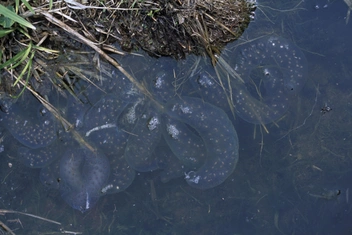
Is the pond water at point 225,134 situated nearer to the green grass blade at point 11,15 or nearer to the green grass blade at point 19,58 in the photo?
the green grass blade at point 19,58

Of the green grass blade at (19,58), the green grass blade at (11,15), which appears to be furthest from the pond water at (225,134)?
the green grass blade at (11,15)

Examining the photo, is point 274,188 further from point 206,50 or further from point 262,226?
point 206,50

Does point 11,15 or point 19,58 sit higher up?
point 11,15

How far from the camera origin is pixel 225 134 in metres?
3.10

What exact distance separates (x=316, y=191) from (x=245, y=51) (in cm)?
117

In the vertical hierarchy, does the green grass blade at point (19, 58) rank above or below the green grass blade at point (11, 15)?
below

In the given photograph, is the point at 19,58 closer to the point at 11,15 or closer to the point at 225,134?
the point at 11,15

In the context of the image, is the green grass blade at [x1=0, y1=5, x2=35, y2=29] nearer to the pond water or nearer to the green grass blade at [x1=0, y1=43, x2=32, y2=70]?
the green grass blade at [x1=0, y1=43, x2=32, y2=70]

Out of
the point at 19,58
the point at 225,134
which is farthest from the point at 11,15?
the point at 225,134

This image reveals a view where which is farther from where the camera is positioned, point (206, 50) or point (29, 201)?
point (29, 201)

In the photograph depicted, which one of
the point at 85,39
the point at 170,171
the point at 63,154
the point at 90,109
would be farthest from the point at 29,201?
the point at 85,39

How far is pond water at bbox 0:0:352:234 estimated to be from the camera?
3.10m

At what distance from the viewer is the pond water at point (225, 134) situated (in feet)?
10.2

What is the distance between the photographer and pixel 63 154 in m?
3.22
